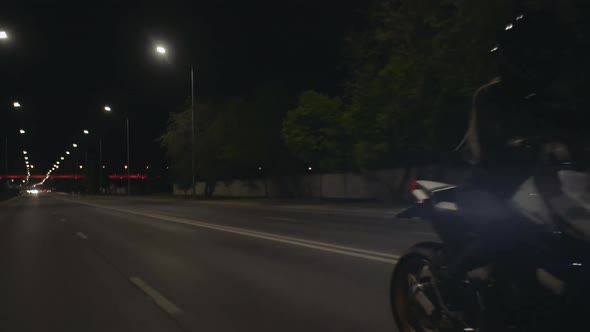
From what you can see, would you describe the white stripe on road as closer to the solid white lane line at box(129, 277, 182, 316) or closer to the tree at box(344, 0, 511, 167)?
the solid white lane line at box(129, 277, 182, 316)

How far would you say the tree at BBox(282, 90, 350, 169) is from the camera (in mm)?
35906

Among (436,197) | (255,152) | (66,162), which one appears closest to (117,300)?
(436,197)

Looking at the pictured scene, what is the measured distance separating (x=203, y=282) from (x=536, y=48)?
6230mm

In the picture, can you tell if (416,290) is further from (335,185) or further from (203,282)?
(335,185)

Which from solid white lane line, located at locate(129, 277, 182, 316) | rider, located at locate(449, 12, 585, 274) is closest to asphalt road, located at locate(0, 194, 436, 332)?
solid white lane line, located at locate(129, 277, 182, 316)

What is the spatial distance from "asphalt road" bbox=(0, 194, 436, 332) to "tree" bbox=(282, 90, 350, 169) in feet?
64.6

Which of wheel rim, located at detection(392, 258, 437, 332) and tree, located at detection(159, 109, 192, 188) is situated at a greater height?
tree, located at detection(159, 109, 192, 188)

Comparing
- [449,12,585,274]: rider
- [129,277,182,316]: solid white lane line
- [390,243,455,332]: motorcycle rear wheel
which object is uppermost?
[449,12,585,274]: rider

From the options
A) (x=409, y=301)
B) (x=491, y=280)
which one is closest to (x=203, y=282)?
(x=409, y=301)

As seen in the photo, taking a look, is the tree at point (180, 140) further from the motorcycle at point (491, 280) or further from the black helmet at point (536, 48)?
the black helmet at point (536, 48)

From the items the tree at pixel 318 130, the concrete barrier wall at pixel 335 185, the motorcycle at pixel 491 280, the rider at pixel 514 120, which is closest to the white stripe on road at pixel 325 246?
the motorcycle at pixel 491 280

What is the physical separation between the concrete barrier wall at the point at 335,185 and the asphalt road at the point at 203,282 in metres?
17.4

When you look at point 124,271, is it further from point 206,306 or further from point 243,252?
point 206,306

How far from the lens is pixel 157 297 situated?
25.8 feet
